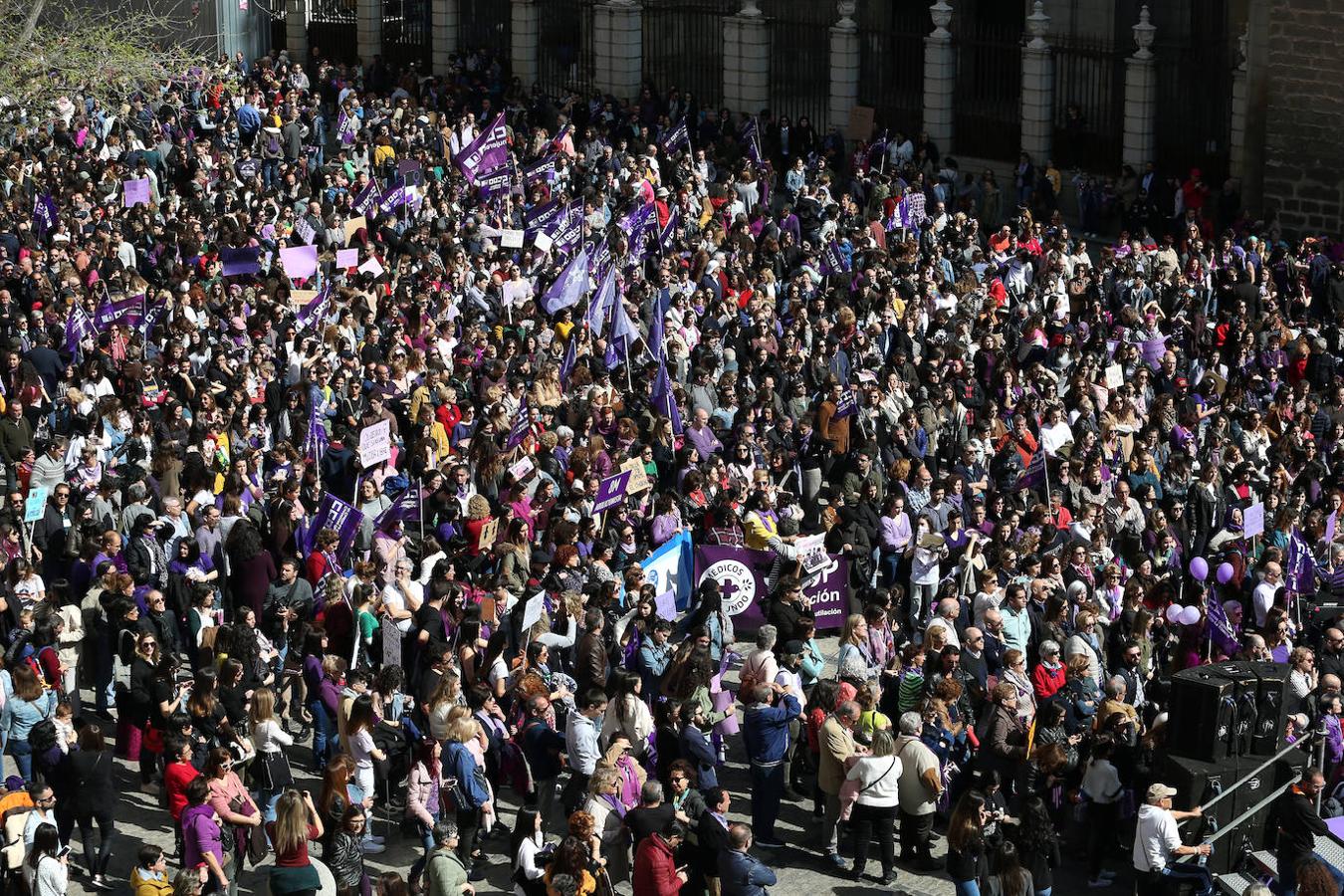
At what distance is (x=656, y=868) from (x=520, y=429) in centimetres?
752

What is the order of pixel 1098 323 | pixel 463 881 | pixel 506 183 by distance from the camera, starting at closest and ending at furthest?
pixel 463 881 → pixel 1098 323 → pixel 506 183

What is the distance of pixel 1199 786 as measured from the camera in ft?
47.2

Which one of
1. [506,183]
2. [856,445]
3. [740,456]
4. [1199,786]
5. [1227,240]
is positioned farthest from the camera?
[506,183]

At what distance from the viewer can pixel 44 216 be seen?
91.7 feet

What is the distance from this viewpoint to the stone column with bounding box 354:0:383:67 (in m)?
47.6

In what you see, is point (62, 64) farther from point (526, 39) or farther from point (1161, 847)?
point (1161, 847)

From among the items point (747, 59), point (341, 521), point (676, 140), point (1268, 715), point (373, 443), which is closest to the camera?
point (1268, 715)

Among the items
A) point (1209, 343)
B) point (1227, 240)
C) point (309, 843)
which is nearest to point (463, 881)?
point (309, 843)

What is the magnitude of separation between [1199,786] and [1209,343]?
40.2ft

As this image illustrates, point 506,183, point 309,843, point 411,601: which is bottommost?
point 309,843

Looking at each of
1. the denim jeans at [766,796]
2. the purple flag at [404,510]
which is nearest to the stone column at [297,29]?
the purple flag at [404,510]

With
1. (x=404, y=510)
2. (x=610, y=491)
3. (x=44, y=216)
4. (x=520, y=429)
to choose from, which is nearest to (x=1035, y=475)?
(x=610, y=491)

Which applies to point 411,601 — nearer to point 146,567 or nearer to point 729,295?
point 146,567

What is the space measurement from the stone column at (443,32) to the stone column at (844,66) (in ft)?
32.9
